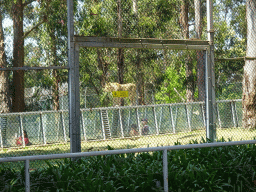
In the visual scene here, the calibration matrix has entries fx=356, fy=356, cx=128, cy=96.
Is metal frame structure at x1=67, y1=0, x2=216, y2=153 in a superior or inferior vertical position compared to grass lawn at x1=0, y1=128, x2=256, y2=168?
superior

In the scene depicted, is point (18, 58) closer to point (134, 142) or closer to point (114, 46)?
point (114, 46)

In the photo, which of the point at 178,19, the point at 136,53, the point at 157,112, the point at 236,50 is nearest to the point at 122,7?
the point at 136,53

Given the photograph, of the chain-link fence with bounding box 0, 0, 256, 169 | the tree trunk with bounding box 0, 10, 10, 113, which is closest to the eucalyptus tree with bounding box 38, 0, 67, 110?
the chain-link fence with bounding box 0, 0, 256, 169

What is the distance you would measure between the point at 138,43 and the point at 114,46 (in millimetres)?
438

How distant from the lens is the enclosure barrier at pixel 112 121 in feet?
34.2

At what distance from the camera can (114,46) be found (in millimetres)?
5676

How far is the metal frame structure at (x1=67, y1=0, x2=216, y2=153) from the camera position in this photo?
532 centimetres

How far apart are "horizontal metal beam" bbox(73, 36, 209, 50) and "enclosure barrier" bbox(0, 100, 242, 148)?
509 cm

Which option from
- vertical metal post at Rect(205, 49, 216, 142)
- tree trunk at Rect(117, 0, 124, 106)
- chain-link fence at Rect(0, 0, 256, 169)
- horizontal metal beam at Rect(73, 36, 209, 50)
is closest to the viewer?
horizontal metal beam at Rect(73, 36, 209, 50)

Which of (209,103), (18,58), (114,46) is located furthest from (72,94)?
(209,103)

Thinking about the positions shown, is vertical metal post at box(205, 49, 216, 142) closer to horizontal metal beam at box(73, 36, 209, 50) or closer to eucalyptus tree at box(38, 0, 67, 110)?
horizontal metal beam at box(73, 36, 209, 50)

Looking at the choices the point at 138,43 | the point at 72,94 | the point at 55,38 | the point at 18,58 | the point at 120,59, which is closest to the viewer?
the point at 72,94

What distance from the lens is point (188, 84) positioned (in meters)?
15.6

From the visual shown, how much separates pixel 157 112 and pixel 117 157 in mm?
7660
